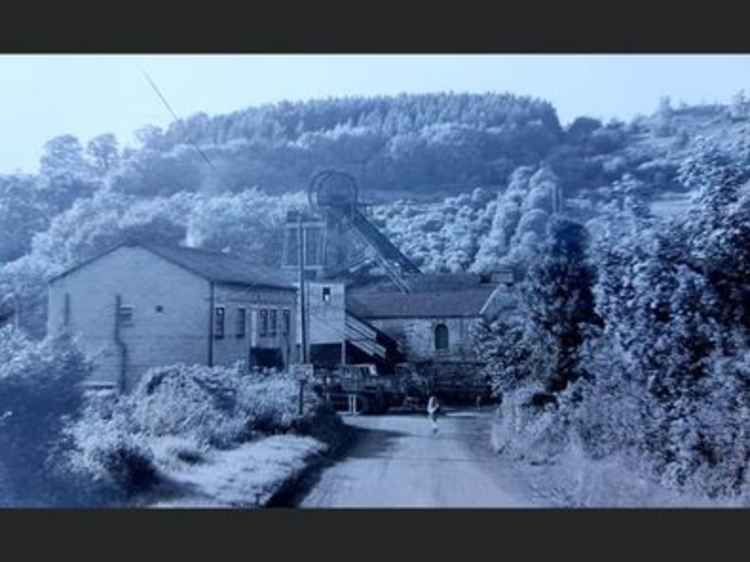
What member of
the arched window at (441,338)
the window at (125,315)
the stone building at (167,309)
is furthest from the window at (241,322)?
the arched window at (441,338)

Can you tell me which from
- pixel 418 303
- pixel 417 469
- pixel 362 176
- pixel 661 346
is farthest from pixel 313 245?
pixel 661 346

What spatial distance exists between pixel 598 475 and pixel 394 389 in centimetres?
145

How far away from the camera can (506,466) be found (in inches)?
265

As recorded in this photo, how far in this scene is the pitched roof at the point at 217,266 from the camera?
6828 millimetres

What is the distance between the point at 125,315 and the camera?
677 centimetres

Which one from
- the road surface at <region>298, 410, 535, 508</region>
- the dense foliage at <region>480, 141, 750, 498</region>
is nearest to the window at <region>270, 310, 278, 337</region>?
the road surface at <region>298, 410, 535, 508</region>

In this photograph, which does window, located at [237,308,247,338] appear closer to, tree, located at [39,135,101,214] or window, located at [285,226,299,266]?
window, located at [285,226,299,266]

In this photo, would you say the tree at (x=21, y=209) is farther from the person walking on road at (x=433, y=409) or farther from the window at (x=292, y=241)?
the person walking on road at (x=433, y=409)

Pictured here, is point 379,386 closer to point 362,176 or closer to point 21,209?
point 362,176

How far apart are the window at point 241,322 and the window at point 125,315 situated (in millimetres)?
699

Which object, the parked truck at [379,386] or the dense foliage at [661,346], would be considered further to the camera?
the parked truck at [379,386]

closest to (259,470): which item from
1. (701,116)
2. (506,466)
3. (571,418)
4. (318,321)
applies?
(318,321)

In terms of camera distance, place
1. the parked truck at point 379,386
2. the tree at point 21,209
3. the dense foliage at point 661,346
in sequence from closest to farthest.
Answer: the dense foliage at point 661,346
the tree at point 21,209
the parked truck at point 379,386

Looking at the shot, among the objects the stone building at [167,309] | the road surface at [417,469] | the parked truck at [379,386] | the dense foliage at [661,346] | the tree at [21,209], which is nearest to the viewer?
the dense foliage at [661,346]
